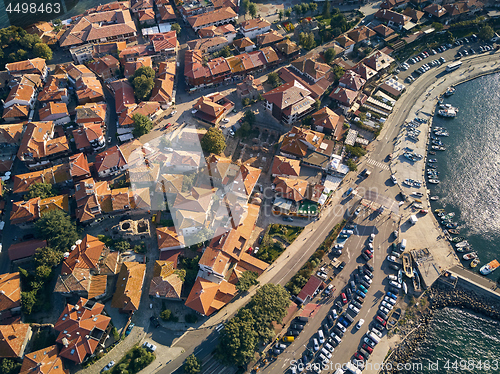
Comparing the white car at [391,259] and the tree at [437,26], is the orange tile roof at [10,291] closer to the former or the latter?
the white car at [391,259]

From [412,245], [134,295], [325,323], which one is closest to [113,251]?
[134,295]

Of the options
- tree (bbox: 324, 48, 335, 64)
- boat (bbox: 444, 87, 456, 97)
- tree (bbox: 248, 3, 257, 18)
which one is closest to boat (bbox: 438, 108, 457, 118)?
boat (bbox: 444, 87, 456, 97)

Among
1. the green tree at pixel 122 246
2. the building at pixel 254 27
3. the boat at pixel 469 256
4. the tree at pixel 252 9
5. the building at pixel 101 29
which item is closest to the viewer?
the green tree at pixel 122 246

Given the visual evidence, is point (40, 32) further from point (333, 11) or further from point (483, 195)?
point (483, 195)

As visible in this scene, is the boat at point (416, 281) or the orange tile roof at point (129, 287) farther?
the boat at point (416, 281)

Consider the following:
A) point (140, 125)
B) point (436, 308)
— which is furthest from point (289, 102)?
point (436, 308)

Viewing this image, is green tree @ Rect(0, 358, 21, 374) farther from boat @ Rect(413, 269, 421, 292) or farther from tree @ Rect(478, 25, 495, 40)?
tree @ Rect(478, 25, 495, 40)

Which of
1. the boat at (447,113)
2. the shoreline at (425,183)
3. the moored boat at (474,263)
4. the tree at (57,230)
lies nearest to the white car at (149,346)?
the tree at (57,230)
